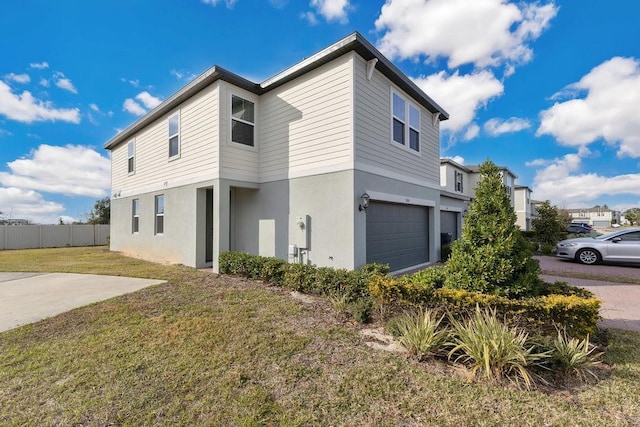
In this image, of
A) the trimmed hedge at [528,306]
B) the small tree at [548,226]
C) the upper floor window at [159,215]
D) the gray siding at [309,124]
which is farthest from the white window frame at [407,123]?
the small tree at [548,226]

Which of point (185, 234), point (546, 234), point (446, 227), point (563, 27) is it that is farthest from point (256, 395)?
point (546, 234)

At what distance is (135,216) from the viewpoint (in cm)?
1343

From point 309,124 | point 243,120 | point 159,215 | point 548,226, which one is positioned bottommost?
point 548,226


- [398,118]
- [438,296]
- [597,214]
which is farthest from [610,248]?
[597,214]

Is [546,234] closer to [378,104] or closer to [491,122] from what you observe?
[491,122]

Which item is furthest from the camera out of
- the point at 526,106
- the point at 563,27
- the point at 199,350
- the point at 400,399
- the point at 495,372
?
the point at 526,106

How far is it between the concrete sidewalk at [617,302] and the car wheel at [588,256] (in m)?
3.86

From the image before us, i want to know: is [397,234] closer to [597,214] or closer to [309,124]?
[309,124]

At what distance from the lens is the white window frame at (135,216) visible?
13.2 metres

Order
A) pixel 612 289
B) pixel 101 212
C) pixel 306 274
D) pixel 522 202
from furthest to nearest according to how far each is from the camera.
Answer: pixel 522 202
pixel 101 212
pixel 612 289
pixel 306 274

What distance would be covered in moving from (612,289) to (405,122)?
23.5ft

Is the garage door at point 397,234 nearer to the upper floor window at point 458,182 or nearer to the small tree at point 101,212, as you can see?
the upper floor window at point 458,182

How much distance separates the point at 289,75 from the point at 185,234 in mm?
6324

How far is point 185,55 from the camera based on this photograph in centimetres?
961
